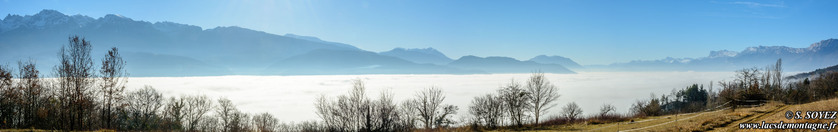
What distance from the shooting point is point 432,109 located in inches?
2756

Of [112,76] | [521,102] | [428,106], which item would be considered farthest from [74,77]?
[428,106]

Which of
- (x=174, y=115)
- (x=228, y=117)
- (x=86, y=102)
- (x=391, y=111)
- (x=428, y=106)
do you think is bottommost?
(x=228, y=117)

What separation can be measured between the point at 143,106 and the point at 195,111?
8373mm

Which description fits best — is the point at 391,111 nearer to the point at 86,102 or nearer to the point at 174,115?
the point at 174,115

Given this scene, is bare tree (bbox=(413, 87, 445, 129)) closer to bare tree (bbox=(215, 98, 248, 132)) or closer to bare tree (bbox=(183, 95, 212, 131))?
bare tree (bbox=(215, 98, 248, 132))

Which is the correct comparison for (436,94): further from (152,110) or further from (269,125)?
(152,110)

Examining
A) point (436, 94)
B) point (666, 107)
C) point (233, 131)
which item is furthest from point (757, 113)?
point (666, 107)

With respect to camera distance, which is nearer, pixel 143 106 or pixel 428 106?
pixel 428 106

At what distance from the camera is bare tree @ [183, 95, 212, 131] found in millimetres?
71500

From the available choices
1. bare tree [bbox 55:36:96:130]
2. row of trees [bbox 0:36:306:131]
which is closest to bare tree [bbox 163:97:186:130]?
row of trees [bbox 0:36:306:131]

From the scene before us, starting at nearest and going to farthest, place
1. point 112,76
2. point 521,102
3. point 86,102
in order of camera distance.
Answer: point 86,102 < point 112,76 < point 521,102

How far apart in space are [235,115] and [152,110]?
49.1 feet

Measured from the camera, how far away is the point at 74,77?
25.0m

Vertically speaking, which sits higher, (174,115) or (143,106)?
(143,106)
